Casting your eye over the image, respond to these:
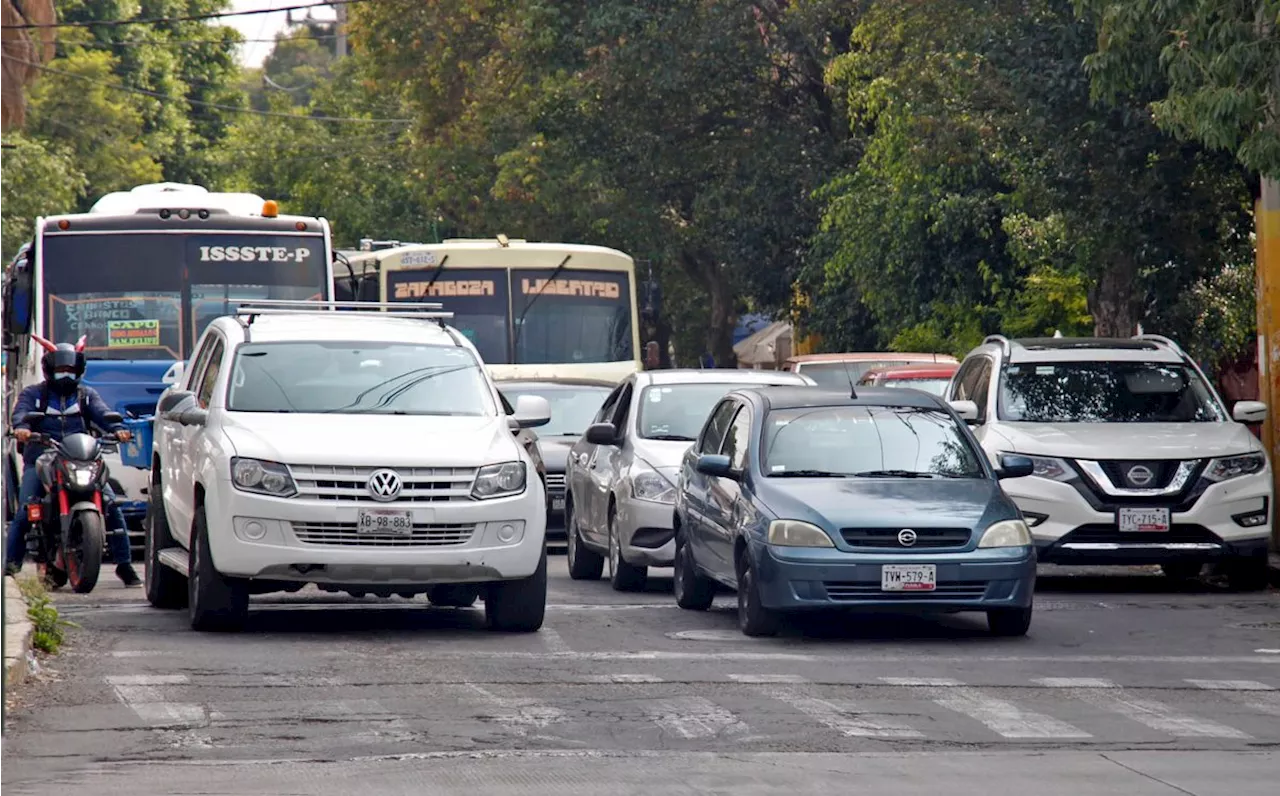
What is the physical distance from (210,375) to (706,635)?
355cm

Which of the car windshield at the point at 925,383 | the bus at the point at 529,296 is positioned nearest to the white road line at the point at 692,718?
the car windshield at the point at 925,383

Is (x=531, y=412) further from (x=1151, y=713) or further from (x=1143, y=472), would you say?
(x=1151, y=713)

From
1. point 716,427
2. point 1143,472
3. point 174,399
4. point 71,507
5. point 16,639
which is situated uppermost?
point 174,399

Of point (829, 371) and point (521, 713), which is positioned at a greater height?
point (829, 371)

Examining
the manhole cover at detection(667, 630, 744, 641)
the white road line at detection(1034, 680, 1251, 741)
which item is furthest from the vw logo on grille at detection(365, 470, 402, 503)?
the white road line at detection(1034, 680, 1251, 741)

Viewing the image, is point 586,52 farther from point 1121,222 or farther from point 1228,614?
point 1228,614

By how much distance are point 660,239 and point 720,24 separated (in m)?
6.72

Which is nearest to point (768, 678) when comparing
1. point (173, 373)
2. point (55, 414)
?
point (55, 414)

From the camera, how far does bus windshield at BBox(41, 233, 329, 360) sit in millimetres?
20875

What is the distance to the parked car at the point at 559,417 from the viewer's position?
22.4 m

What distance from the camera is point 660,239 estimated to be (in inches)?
1682

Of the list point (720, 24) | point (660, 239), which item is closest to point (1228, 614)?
point (720, 24)

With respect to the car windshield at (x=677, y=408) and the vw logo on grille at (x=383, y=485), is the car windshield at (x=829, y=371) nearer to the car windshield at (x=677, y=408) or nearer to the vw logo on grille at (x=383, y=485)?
the car windshield at (x=677, y=408)

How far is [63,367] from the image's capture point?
16.5m
